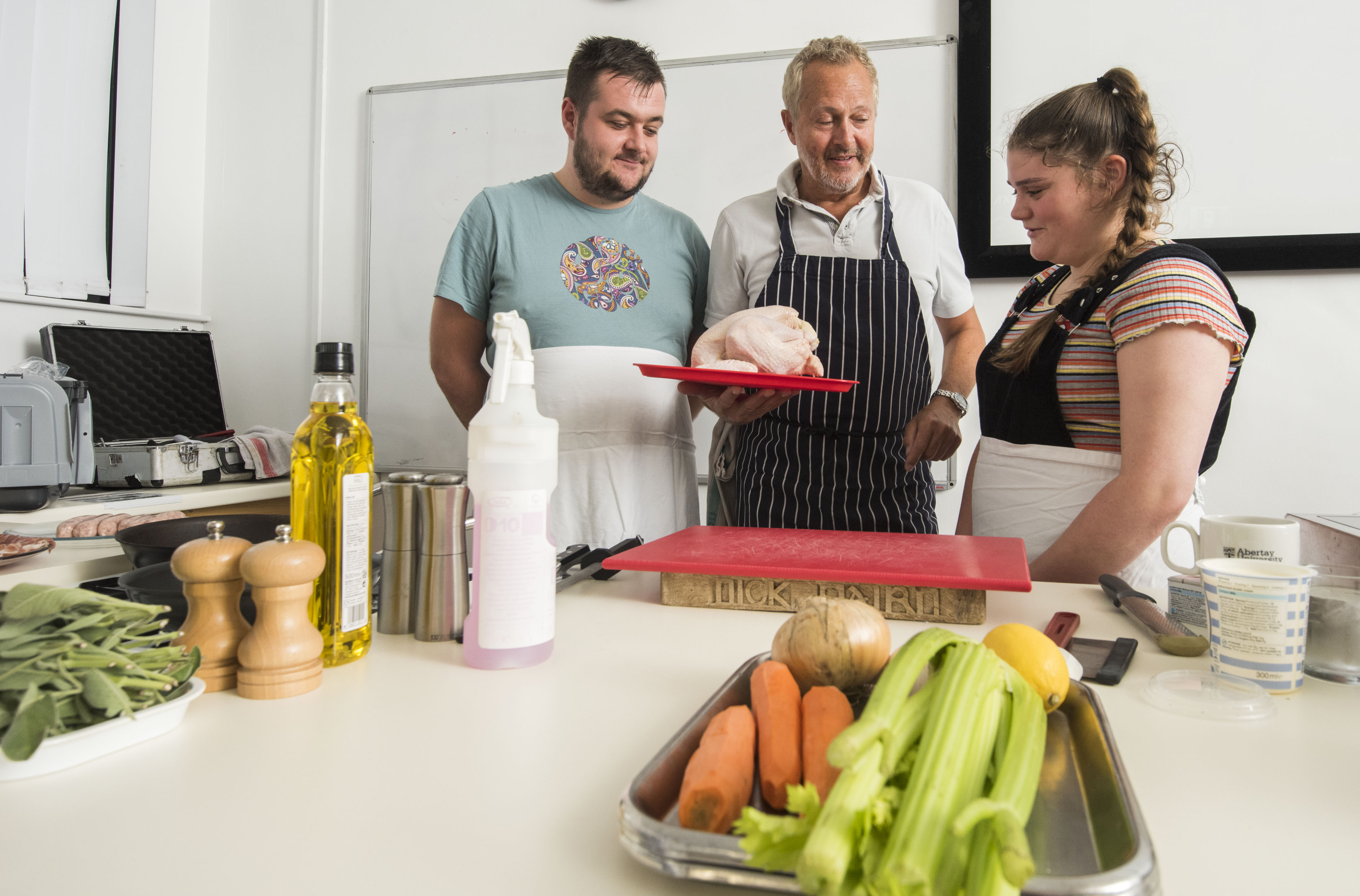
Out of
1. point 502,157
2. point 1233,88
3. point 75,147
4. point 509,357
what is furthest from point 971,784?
point 75,147

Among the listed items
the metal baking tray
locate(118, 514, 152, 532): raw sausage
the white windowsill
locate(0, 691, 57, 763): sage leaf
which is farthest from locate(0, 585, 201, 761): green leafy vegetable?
the white windowsill

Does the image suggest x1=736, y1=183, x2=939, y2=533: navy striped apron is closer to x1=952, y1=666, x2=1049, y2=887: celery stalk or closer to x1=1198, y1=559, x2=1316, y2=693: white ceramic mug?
x1=1198, y1=559, x2=1316, y2=693: white ceramic mug

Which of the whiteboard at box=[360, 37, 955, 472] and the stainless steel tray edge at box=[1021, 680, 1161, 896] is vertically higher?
the whiteboard at box=[360, 37, 955, 472]

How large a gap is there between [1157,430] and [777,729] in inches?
35.5

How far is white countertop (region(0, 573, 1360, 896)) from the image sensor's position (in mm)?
458

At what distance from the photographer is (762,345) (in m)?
1.49

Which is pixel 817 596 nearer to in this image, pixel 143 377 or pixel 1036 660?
pixel 1036 660

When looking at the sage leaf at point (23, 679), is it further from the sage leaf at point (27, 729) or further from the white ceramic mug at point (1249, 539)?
the white ceramic mug at point (1249, 539)

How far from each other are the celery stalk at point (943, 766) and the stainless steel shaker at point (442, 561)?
530mm

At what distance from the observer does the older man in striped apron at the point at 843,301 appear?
1775 millimetres

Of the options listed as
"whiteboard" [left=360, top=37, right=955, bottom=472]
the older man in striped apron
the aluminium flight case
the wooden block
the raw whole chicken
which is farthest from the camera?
"whiteboard" [left=360, top=37, right=955, bottom=472]

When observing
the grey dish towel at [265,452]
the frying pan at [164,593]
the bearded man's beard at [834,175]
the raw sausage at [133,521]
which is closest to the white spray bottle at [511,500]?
the frying pan at [164,593]

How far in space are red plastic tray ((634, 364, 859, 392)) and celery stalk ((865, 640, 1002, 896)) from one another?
0.84m

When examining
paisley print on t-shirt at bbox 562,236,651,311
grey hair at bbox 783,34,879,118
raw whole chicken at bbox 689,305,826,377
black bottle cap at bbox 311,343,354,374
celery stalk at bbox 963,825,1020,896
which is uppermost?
grey hair at bbox 783,34,879,118
